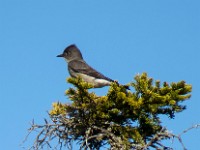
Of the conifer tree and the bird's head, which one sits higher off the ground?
the bird's head

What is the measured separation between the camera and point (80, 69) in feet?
45.5

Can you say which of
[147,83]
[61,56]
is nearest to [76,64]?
[61,56]

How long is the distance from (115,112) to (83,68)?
4.95 metres

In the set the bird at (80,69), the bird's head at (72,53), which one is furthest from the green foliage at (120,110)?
the bird's head at (72,53)

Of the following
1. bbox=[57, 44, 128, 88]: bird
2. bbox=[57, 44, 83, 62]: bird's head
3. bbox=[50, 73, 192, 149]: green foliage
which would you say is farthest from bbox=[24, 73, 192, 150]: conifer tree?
bbox=[57, 44, 83, 62]: bird's head

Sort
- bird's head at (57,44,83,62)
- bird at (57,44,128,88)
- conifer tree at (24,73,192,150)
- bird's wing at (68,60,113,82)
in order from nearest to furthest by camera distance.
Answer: conifer tree at (24,73,192,150) < bird at (57,44,128,88) < bird's wing at (68,60,113,82) < bird's head at (57,44,83,62)

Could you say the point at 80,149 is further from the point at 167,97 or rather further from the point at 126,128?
the point at 167,97

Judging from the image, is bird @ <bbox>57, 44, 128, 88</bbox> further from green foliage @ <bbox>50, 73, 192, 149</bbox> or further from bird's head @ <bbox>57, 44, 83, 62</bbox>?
green foliage @ <bbox>50, 73, 192, 149</bbox>

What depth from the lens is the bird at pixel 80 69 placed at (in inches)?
497

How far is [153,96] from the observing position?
9102 millimetres

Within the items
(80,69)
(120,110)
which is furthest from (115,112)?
(80,69)

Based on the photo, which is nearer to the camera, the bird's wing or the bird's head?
the bird's wing

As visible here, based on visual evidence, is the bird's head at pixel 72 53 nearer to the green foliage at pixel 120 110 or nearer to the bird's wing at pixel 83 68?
the bird's wing at pixel 83 68

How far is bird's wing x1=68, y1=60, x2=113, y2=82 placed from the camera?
43.0ft
